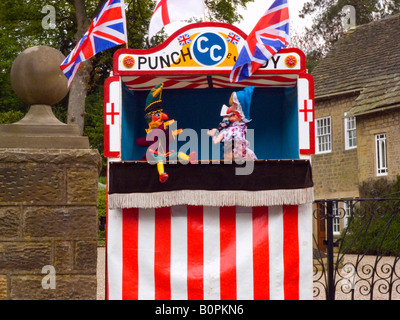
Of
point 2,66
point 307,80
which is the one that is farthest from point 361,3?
point 307,80

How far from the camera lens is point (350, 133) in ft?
76.0

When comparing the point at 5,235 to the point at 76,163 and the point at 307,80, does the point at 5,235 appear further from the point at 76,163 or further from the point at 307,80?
the point at 307,80

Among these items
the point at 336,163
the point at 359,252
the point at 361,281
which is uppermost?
the point at 336,163

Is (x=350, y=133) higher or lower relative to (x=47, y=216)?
higher

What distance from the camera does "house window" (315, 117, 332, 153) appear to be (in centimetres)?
2402

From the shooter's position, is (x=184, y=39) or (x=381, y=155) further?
(x=381, y=155)

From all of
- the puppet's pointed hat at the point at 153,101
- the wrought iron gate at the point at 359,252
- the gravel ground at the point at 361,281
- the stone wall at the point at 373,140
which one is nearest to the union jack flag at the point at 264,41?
the puppet's pointed hat at the point at 153,101

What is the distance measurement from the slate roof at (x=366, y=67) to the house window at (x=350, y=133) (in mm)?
1015

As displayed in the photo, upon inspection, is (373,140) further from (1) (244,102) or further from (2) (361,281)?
(1) (244,102)

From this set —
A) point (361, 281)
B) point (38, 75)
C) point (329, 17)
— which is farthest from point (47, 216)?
point (329, 17)

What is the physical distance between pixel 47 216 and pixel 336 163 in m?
19.6

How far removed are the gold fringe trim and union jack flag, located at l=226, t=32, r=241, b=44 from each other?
5.17 feet

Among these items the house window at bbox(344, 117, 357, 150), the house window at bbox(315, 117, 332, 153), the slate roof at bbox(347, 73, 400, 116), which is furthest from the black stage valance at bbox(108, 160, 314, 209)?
the house window at bbox(315, 117, 332, 153)

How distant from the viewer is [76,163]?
15.9 feet
